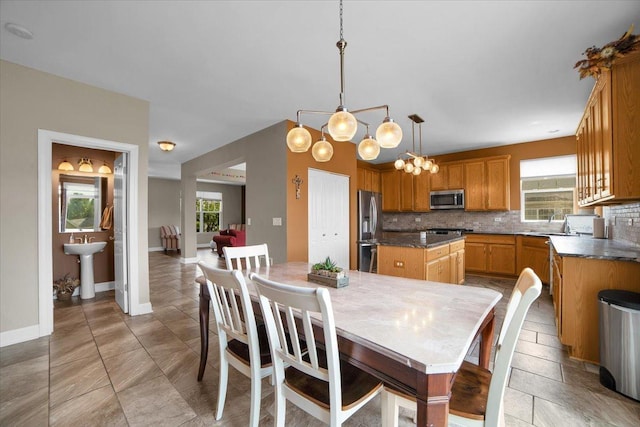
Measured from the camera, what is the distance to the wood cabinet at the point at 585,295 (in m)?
2.14

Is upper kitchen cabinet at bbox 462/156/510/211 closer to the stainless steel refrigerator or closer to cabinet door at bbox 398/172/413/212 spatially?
cabinet door at bbox 398/172/413/212

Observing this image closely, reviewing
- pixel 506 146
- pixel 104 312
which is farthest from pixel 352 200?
pixel 104 312

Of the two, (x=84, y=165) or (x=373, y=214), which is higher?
(x=84, y=165)

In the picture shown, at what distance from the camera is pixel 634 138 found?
1.92m

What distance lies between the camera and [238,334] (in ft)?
4.91

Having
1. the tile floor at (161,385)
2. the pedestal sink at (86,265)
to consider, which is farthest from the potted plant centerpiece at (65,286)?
the tile floor at (161,385)

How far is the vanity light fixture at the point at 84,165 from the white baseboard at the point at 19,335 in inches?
97.8

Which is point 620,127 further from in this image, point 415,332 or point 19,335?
point 19,335

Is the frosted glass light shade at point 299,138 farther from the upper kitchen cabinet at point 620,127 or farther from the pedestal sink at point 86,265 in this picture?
the pedestal sink at point 86,265

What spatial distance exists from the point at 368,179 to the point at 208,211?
23.4 feet

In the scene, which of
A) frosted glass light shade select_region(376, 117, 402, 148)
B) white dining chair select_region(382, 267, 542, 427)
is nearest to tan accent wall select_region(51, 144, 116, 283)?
frosted glass light shade select_region(376, 117, 402, 148)

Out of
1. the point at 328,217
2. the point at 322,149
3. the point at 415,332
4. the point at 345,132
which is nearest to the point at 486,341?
A: the point at 415,332

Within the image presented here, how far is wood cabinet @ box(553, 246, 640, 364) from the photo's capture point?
7.03ft

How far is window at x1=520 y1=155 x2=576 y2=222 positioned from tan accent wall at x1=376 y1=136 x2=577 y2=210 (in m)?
0.10
